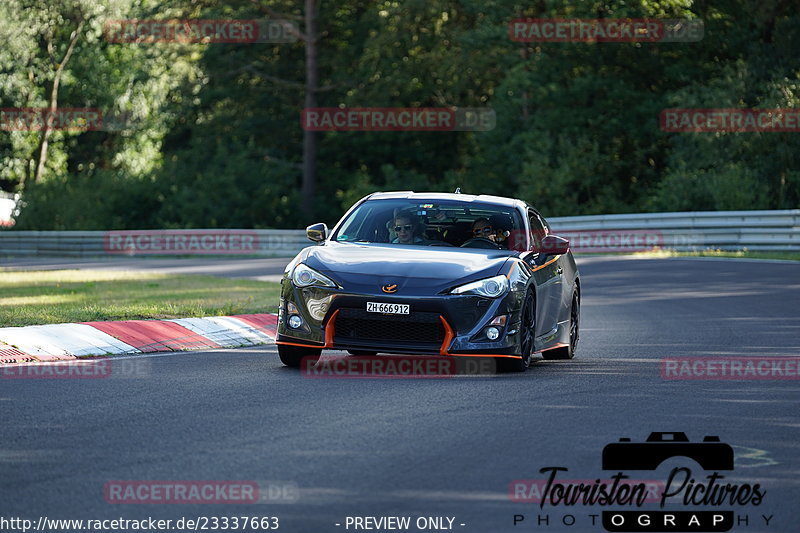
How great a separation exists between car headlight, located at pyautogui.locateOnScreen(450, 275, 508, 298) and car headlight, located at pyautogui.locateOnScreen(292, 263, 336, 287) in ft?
3.43

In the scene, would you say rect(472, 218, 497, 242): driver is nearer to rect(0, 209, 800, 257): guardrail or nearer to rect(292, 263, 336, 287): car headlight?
rect(292, 263, 336, 287): car headlight

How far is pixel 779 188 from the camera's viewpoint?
3881 cm

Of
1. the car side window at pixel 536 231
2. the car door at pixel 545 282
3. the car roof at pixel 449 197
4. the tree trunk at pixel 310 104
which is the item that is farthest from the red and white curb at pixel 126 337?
the tree trunk at pixel 310 104

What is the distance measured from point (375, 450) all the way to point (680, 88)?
4165 cm

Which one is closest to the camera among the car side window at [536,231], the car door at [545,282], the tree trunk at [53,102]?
the car door at [545,282]

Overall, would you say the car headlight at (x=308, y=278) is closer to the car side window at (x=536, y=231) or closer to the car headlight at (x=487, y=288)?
the car headlight at (x=487, y=288)

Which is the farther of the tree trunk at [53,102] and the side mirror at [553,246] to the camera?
the tree trunk at [53,102]

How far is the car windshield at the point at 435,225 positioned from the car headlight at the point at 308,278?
1.05 m

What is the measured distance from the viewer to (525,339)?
12031 mm

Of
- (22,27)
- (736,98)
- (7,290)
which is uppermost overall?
(22,27)

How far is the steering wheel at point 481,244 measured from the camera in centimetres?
1266

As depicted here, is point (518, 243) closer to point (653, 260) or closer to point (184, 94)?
point (653, 260)

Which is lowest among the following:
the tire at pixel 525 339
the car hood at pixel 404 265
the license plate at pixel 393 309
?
the tire at pixel 525 339

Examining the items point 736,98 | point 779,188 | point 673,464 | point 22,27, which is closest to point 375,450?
point 673,464
